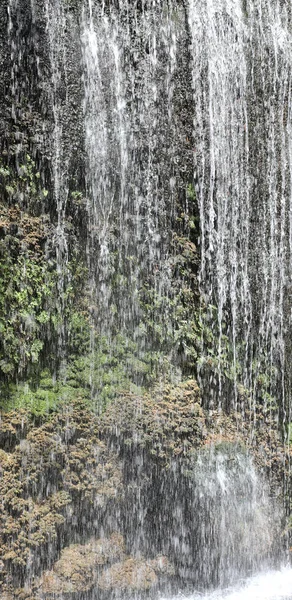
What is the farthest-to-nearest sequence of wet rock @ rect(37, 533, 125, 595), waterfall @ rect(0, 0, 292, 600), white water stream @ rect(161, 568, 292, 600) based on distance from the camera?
1. waterfall @ rect(0, 0, 292, 600)
2. white water stream @ rect(161, 568, 292, 600)
3. wet rock @ rect(37, 533, 125, 595)

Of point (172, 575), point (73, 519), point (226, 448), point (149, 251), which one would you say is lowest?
point (172, 575)

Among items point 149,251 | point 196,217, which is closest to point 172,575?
point 149,251

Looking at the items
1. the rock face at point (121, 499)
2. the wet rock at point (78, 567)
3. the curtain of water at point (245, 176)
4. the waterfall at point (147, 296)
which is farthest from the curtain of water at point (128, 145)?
the wet rock at point (78, 567)

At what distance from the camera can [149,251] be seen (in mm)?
5543

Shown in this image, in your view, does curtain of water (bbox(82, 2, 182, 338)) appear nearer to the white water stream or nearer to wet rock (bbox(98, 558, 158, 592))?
wet rock (bbox(98, 558, 158, 592))

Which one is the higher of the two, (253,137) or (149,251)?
(253,137)

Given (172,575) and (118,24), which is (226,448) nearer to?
(172,575)

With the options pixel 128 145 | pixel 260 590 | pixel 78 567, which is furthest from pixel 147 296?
pixel 260 590

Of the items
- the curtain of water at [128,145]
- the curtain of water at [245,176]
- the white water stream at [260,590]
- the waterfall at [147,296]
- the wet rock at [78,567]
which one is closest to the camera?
the wet rock at [78,567]

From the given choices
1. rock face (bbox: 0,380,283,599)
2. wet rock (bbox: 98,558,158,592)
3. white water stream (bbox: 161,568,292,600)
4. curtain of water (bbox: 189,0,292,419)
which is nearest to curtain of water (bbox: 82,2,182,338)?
curtain of water (bbox: 189,0,292,419)

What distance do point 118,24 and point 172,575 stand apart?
4.50m

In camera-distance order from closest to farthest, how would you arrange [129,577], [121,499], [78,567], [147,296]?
Answer: 1. [78,567]
2. [129,577]
3. [121,499]
4. [147,296]

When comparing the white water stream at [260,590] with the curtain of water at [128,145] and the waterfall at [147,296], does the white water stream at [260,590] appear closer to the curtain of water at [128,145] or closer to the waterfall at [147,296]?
the waterfall at [147,296]

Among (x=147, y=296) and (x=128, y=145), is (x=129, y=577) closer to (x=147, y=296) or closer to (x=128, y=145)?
(x=147, y=296)
